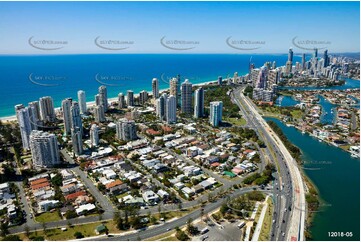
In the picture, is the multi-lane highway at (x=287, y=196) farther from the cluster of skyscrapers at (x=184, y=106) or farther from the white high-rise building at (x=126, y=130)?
the white high-rise building at (x=126, y=130)

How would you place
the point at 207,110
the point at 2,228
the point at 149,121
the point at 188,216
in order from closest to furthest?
1. the point at 2,228
2. the point at 188,216
3. the point at 149,121
4. the point at 207,110

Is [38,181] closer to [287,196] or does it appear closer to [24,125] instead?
[24,125]

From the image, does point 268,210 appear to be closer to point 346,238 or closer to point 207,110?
point 346,238

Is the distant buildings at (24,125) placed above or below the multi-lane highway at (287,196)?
above

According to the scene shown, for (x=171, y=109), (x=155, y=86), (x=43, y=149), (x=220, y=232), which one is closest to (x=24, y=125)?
(x=43, y=149)

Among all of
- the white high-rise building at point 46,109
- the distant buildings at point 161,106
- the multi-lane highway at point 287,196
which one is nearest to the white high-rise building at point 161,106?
the distant buildings at point 161,106

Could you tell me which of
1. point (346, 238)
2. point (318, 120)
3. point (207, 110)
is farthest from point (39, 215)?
point (318, 120)

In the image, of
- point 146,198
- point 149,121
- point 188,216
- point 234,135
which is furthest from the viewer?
point 149,121

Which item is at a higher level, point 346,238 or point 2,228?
point 2,228
